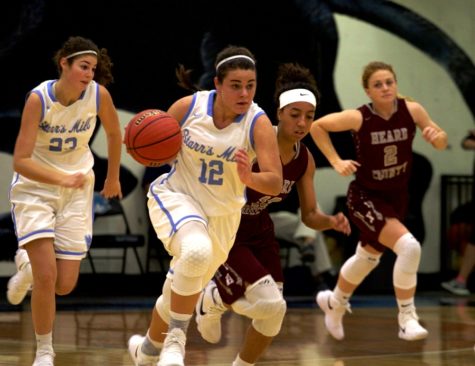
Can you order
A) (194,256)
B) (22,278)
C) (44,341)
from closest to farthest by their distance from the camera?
Result: (194,256), (44,341), (22,278)

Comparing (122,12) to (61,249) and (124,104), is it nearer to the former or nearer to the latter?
(124,104)

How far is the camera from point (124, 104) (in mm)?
11273

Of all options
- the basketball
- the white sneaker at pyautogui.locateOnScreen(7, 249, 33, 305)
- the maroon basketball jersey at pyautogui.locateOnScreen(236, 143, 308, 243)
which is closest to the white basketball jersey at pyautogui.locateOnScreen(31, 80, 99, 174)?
the basketball

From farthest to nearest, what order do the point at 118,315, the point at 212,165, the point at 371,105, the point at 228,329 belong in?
the point at 118,315 → the point at 228,329 → the point at 371,105 → the point at 212,165

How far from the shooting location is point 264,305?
205 inches

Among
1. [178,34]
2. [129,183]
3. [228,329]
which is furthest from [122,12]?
[228,329]

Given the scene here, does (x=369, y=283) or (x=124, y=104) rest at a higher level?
(x=124, y=104)

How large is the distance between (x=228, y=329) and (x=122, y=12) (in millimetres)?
4508

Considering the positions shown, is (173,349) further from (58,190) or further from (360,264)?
(360,264)

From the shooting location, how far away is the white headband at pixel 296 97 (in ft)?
18.3

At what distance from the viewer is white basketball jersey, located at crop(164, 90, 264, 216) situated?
5079 mm

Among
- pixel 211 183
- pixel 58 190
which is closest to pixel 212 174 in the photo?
pixel 211 183

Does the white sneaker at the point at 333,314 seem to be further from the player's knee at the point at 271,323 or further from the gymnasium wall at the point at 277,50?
the gymnasium wall at the point at 277,50

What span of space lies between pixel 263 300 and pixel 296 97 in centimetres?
111
